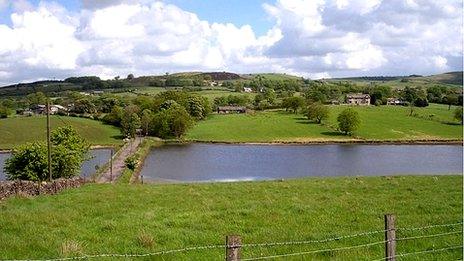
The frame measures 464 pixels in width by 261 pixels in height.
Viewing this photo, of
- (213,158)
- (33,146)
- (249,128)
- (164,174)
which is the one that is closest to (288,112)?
(249,128)

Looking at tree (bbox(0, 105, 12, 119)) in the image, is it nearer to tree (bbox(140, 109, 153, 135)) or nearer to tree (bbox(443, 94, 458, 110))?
tree (bbox(140, 109, 153, 135))

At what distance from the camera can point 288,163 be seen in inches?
2876

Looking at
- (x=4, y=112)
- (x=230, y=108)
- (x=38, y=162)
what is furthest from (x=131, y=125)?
(x=38, y=162)

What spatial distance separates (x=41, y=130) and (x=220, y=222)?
4774 inches

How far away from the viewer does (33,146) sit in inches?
1896

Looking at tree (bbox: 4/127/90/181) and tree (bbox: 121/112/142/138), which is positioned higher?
tree (bbox: 4/127/90/181)

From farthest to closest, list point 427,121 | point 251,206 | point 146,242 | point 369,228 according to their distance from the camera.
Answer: point 427,121
point 251,206
point 369,228
point 146,242

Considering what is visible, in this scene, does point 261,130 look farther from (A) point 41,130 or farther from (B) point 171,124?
(A) point 41,130

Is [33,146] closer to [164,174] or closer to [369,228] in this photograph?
[164,174]

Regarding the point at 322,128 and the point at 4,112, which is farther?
the point at 4,112

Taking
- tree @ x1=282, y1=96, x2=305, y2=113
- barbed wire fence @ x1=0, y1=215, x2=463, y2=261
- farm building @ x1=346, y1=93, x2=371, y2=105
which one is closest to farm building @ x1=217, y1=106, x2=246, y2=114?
Result: tree @ x1=282, y1=96, x2=305, y2=113

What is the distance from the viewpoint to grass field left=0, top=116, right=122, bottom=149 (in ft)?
389

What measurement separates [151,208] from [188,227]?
4.58 metres

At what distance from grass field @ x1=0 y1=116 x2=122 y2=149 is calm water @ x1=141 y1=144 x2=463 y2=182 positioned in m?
28.8
